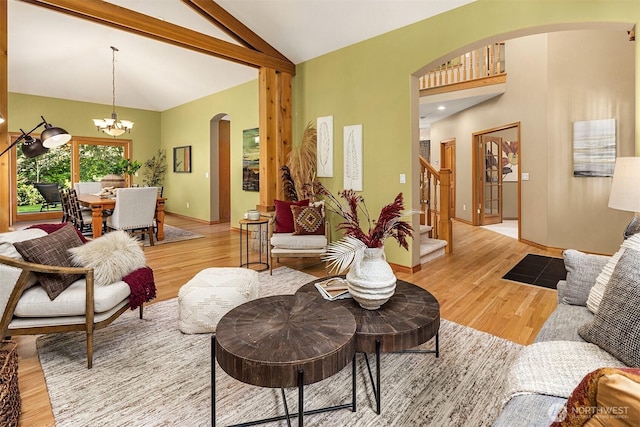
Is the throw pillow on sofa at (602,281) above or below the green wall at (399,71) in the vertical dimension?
below

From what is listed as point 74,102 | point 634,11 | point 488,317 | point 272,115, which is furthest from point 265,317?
point 74,102

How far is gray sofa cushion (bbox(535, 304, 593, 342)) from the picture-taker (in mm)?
1477

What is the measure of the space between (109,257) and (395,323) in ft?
6.31

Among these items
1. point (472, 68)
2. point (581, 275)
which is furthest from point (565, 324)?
point (472, 68)

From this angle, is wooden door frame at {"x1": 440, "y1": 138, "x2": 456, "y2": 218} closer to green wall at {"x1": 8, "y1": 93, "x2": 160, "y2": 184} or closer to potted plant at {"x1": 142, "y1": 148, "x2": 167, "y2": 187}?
Result: potted plant at {"x1": 142, "y1": 148, "x2": 167, "y2": 187}

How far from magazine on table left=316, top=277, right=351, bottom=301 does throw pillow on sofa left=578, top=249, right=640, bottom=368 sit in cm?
113

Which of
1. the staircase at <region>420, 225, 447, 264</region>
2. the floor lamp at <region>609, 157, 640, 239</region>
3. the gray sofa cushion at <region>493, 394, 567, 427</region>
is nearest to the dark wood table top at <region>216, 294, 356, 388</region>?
the gray sofa cushion at <region>493, 394, 567, 427</region>

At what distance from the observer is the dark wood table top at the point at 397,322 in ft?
5.38

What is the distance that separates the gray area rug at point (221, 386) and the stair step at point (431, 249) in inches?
80.1

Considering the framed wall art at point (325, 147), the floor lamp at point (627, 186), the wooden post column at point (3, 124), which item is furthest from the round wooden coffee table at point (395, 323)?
the framed wall art at point (325, 147)

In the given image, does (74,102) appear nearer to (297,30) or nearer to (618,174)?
(297,30)

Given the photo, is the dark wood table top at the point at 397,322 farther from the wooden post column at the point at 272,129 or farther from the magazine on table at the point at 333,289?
the wooden post column at the point at 272,129

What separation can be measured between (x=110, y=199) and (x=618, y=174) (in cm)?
600

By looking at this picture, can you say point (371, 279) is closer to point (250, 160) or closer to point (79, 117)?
point (250, 160)
